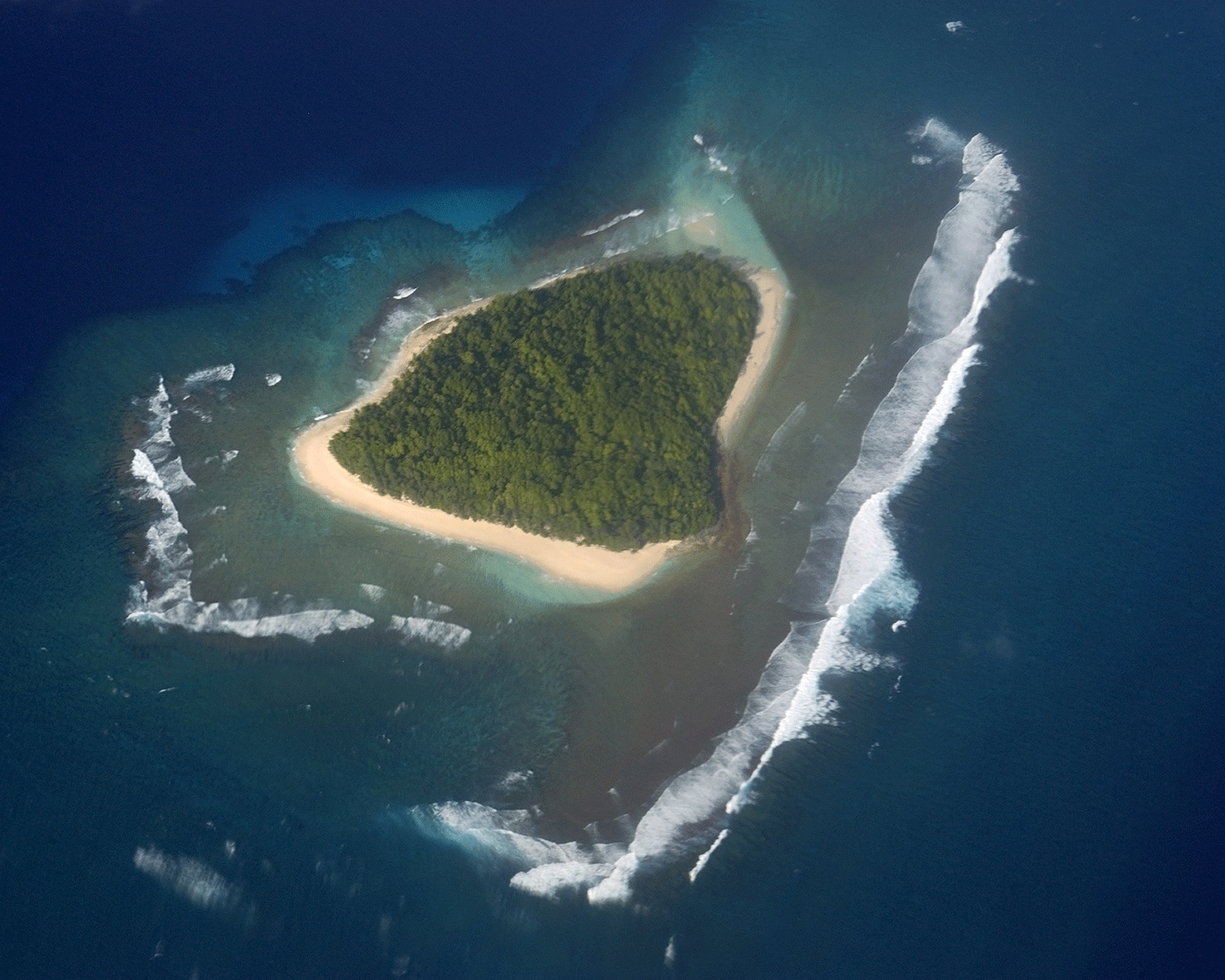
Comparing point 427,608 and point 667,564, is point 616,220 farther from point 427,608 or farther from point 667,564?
point 427,608

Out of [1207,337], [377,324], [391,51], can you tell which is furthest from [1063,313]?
[391,51]

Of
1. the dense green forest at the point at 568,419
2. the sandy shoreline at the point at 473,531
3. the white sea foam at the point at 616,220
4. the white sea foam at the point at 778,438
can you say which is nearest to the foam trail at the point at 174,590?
the sandy shoreline at the point at 473,531

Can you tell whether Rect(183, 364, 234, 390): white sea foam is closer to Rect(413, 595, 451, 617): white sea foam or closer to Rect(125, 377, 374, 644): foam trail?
Rect(125, 377, 374, 644): foam trail

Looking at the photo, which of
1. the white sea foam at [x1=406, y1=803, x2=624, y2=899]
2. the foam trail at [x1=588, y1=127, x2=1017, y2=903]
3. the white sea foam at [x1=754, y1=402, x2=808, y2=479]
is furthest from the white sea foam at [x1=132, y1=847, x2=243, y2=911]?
the white sea foam at [x1=754, y1=402, x2=808, y2=479]

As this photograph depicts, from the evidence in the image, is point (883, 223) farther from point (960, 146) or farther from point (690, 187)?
point (690, 187)

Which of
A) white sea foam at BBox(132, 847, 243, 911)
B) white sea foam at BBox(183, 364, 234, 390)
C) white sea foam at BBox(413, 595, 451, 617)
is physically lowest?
white sea foam at BBox(132, 847, 243, 911)

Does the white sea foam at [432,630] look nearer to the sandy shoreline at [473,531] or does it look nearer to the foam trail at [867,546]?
the sandy shoreline at [473,531]

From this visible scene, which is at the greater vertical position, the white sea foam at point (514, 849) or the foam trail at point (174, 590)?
the foam trail at point (174, 590)
